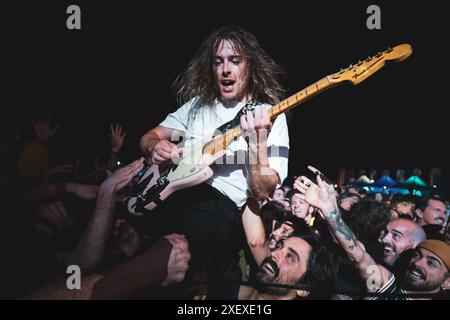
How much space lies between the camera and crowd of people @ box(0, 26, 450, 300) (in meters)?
1.97

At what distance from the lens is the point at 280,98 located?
2.73m

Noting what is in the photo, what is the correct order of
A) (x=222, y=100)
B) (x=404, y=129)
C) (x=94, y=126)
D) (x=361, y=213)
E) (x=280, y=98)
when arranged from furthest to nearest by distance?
(x=404, y=129) < (x=94, y=126) < (x=361, y=213) < (x=280, y=98) < (x=222, y=100)

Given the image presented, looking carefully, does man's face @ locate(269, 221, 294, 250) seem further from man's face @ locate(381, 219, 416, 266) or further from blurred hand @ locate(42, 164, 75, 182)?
blurred hand @ locate(42, 164, 75, 182)

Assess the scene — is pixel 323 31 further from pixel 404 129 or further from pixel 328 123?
pixel 404 129

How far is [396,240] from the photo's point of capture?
Answer: 3.10 meters

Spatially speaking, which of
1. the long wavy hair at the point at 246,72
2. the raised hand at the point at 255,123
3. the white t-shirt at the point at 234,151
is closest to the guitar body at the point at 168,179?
the white t-shirt at the point at 234,151

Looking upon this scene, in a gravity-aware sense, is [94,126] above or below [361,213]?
above

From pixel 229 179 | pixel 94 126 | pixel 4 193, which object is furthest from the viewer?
pixel 94 126

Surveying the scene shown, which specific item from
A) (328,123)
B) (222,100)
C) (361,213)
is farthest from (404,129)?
(222,100)

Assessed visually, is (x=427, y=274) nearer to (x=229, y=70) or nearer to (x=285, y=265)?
(x=285, y=265)

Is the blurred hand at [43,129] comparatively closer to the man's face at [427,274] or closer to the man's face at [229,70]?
the man's face at [229,70]

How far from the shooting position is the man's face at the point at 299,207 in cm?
331

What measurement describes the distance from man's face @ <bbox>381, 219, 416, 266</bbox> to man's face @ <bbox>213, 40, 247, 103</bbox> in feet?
6.10
